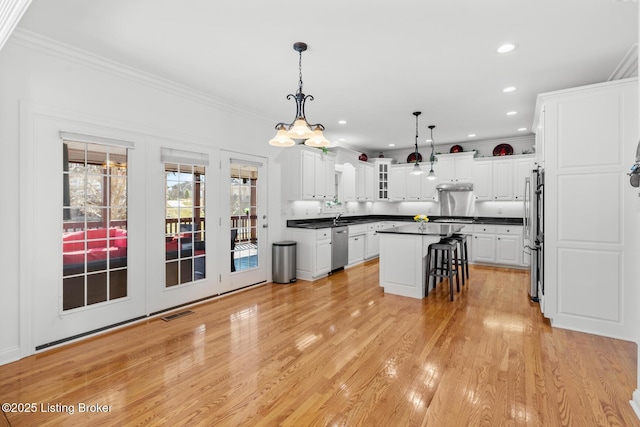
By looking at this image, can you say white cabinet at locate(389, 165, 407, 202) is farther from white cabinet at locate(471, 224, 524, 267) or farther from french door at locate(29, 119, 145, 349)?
french door at locate(29, 119, 145, 349)

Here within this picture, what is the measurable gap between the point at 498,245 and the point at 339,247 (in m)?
3.25

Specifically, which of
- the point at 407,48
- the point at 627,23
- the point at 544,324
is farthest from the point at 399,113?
the point at 544,324

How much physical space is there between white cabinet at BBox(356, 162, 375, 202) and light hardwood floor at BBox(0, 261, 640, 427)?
419 centimetres

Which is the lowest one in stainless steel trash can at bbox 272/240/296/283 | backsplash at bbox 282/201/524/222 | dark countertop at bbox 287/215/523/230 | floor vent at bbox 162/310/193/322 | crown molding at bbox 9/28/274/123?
floor vent at bbox 162/310/193/322

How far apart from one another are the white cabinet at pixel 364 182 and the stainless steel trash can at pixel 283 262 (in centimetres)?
293

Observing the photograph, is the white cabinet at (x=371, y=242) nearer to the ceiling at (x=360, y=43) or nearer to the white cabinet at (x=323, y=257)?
the white cabinet at (x=323, y=257)

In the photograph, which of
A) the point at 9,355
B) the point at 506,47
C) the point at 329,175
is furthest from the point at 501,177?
the point at 9,355

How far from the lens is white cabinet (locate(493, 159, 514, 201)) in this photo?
6.51 meters

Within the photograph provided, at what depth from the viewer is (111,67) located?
3.21 metres

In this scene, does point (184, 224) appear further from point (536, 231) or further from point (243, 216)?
point (536, 231)

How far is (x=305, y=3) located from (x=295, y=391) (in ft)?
9.13

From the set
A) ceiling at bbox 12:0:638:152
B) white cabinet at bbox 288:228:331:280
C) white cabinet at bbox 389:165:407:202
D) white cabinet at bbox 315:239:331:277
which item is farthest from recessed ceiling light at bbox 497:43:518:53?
white cabinet at bbox 389:165:407:202

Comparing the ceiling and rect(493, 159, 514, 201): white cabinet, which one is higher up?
the ceiling

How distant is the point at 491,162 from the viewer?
6695 millimetres
